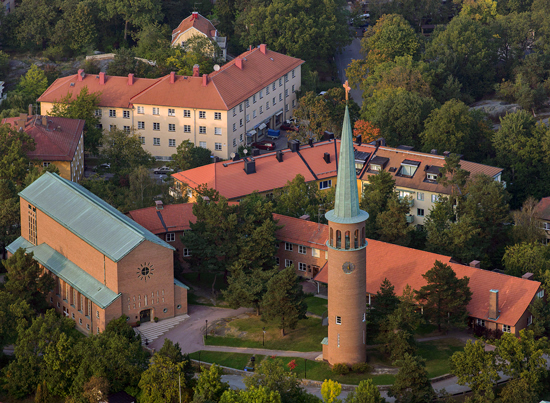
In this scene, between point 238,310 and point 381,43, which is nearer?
point 238,310

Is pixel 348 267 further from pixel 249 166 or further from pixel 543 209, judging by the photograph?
pixel 543 209

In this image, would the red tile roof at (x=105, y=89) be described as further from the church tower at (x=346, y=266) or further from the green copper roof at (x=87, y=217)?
the church tower at (x=346, y=266)

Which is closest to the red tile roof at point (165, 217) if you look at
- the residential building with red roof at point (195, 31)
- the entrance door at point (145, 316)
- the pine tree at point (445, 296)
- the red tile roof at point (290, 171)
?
the red tile roof at point (290, 171)

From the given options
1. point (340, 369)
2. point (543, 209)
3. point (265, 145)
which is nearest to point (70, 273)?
point (340, 369)

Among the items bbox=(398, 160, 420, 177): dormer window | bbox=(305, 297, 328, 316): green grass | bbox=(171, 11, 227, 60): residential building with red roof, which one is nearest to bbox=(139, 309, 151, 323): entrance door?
bbox=(305, 297, 328, 316): green grass

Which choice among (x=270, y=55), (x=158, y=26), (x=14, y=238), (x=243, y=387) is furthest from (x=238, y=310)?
(x=158, y=26)

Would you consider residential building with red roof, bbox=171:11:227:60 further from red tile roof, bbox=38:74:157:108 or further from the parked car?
the parked car

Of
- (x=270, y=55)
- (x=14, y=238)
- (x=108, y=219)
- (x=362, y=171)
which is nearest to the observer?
(x=108, y=219)

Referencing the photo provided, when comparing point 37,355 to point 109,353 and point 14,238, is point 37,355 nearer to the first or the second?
point 109,353
